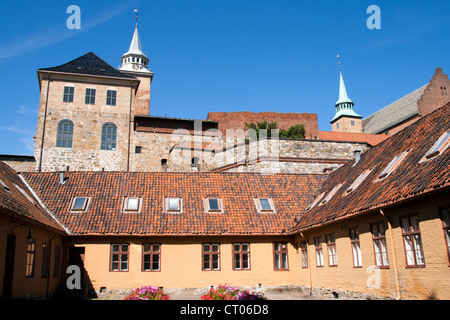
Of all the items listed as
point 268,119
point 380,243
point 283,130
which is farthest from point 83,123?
point 380,243

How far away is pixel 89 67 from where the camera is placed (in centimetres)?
3984

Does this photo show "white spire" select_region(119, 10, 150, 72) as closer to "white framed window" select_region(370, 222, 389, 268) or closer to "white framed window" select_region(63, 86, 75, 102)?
"white framed window" select_region(63, 86, 75, 102)

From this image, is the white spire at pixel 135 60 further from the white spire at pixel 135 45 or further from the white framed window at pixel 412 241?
the white framed window at pixel 412 241

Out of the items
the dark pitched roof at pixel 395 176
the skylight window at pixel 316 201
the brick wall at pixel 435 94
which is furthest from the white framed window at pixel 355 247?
the brick wall at pixel 435 94

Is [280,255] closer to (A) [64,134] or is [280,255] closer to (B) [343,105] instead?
(A) [64,134]

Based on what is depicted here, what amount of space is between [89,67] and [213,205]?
84.6 ft

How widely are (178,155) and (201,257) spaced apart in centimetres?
2374

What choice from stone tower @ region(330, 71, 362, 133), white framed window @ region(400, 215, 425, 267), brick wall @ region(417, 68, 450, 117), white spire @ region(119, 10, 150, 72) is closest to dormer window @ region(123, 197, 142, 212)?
white framed window @ region(400, 215, 425, 267)

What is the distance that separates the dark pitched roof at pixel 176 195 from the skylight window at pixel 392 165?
655cm

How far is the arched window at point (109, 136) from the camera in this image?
38.4 meters

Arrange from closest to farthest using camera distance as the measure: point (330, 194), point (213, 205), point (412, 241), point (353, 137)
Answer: point (412, 241), point (330, 194), point (213, 205), point (353, 137)

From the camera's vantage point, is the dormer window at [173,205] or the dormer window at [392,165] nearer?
the dormer window at [392,165]
